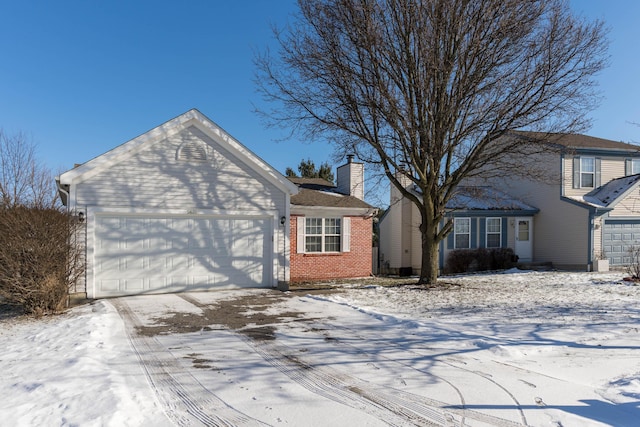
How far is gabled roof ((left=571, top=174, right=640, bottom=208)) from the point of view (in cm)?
1991

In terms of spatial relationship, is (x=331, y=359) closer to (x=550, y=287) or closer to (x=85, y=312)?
(x=85, y=312)

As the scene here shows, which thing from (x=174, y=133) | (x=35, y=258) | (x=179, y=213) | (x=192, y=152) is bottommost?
(x=35, y=258)

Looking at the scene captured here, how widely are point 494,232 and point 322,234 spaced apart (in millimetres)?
9375

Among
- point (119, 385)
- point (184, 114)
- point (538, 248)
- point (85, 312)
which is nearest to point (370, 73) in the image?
point (184, 114)

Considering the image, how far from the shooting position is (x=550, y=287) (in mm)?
13875

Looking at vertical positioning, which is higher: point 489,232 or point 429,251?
point 489,232

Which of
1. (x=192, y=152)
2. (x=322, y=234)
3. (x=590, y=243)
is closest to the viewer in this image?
(x=192, y=152)

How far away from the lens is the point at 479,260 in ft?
66.2

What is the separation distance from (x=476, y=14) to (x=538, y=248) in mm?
13732

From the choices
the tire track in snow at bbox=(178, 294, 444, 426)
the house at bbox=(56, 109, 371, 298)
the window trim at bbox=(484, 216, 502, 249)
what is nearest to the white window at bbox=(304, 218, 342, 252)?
the house at bbox=(56, 109, 371, 298)

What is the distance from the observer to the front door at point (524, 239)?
847 inches

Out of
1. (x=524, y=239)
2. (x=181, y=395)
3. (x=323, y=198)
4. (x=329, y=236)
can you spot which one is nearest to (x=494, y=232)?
(x=524, y=239)

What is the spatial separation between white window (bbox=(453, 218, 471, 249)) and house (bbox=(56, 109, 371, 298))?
9868 mm

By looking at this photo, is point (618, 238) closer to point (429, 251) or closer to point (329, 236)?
point (429, 251)
